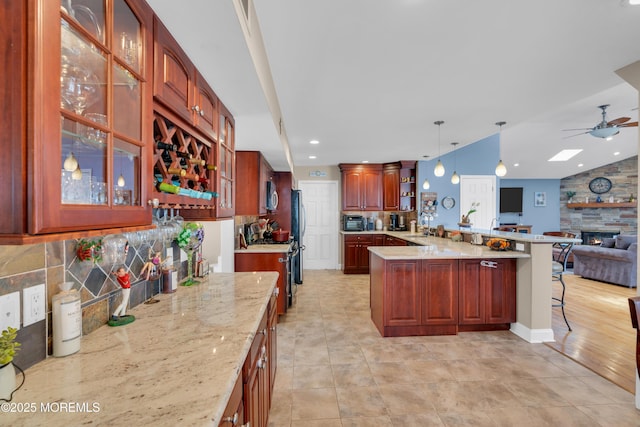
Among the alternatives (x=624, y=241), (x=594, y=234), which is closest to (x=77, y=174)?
(x=624, y=241)

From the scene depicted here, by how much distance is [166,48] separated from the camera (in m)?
1.27

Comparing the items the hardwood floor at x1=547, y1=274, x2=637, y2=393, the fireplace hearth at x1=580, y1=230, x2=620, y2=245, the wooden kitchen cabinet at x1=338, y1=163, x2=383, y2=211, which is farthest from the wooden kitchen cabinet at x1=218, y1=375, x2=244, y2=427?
the fireplace hearth at x1=580, y1=230, x2=620, y2=245

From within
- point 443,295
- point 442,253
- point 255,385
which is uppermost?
point 442,253

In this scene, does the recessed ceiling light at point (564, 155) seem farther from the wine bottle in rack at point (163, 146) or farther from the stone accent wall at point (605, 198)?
the wine bottle in rack at point (163, 146)

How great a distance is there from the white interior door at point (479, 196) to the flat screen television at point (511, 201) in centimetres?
329

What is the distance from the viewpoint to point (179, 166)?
1418 millimetres

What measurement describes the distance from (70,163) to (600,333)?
4789 millimetres

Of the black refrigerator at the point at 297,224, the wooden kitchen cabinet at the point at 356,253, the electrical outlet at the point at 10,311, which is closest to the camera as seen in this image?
the electrical outlet at the point at 10,311

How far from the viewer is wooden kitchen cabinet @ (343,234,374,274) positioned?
21.1ft

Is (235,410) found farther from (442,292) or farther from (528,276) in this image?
(528,276)

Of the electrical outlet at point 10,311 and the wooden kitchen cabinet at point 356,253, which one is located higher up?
the electrical outlet at point 10,311

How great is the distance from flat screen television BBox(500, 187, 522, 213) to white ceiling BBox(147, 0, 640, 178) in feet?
18.3

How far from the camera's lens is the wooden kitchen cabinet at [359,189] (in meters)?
6.74

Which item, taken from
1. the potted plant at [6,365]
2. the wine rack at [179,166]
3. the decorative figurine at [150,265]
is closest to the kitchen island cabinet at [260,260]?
the wine rack at [179,166]
